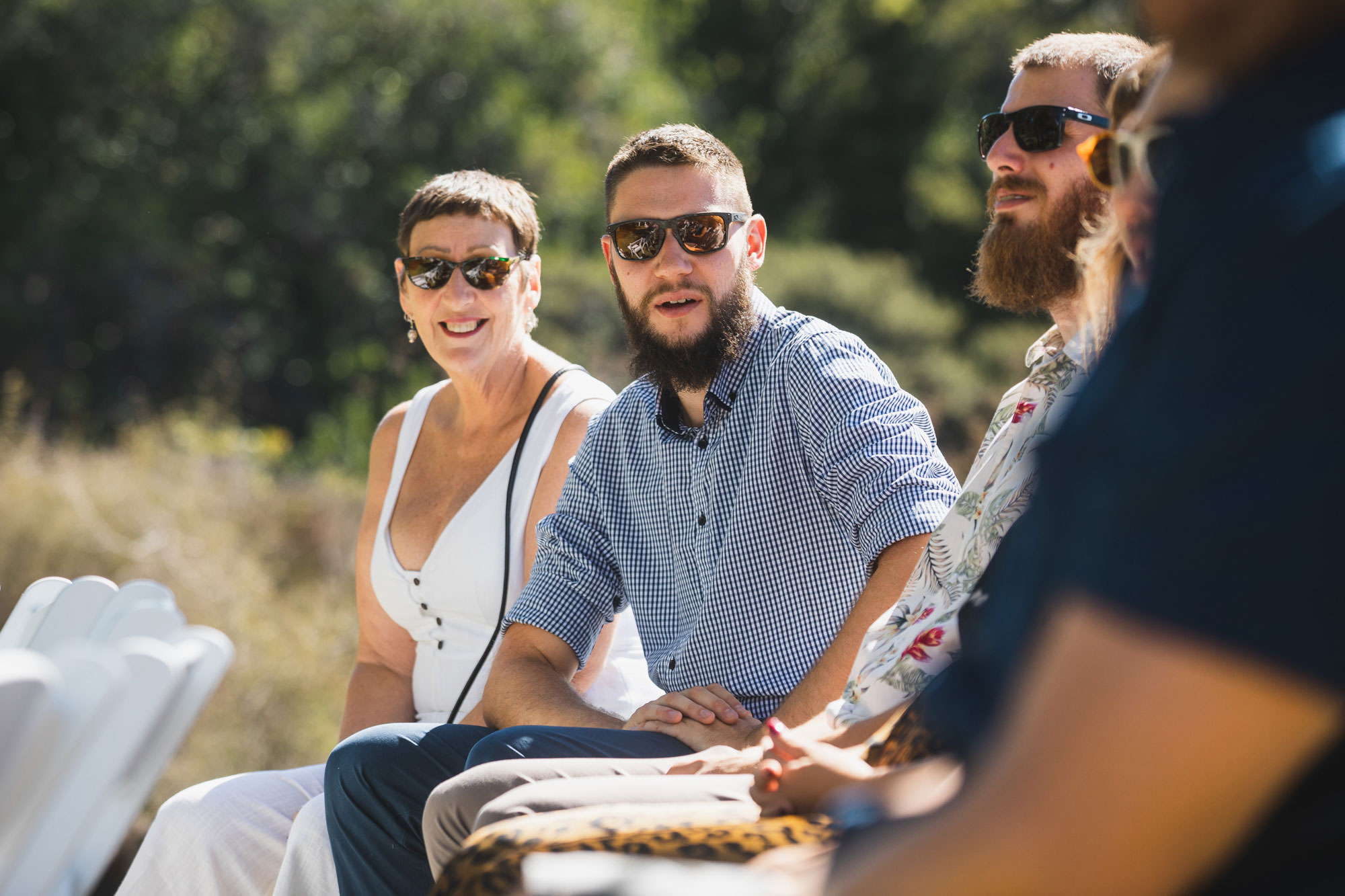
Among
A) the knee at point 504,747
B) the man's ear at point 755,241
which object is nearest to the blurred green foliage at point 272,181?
the man's ear at point 755,241

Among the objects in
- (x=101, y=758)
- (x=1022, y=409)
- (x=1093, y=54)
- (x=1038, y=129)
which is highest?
(x=1093, y=54)

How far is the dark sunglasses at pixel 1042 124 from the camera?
8.28 ft

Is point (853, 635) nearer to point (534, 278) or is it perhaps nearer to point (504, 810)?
point (504, 810)

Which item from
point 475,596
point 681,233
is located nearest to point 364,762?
point 475,596

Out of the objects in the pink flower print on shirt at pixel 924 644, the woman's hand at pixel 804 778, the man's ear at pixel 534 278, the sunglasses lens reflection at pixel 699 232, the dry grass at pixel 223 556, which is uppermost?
the sunglasses lens reflection at pixel 699 232

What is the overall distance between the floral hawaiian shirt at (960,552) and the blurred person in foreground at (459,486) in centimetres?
115

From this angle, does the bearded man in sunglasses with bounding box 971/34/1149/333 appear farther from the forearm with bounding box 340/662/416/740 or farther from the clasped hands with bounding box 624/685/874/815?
the forearm with bounding box 340/662/416/740

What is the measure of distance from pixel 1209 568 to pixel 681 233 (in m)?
2.18

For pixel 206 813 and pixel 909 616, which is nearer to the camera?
pixel 909 616

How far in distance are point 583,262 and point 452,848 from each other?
13.8 meters

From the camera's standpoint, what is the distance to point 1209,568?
2.72ft

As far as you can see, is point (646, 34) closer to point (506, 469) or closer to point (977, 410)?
point (977, 410)

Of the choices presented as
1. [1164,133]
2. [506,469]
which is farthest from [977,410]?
[1164,133]

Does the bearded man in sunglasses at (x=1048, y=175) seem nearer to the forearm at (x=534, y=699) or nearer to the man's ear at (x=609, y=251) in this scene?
the man's ear at (x=609, y=251)
